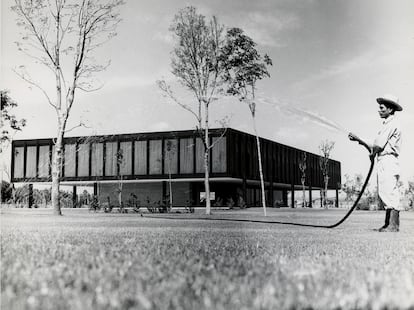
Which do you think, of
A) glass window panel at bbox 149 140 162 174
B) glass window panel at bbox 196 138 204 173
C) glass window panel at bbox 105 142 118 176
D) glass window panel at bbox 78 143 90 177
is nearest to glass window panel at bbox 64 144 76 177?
glass window panel at bbox 78 143 90 177

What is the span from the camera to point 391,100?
9.91 meters

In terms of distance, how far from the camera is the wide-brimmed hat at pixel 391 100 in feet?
32.5

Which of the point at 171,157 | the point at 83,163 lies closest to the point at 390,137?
the point at 171,157

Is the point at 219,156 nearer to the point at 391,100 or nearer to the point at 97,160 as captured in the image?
the point at 97,160

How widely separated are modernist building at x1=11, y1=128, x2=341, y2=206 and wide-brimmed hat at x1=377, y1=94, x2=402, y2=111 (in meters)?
40.0

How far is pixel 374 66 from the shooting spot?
11.8 meters

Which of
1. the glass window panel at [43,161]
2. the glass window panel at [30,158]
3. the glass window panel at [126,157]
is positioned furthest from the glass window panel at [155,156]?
the glass window panel at [30,158]

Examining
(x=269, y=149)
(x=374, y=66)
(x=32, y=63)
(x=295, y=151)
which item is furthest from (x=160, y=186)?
(x=374, y=66)

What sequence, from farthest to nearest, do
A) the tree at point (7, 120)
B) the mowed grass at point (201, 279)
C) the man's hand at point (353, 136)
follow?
the tree at point (7, 120) → the man's hand at point (353, 136) → the mowed grass at point (201, 279)

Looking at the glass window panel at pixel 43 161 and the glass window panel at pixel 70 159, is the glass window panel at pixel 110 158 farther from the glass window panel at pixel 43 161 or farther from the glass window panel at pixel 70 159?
the glass window panel at pixel 43 161

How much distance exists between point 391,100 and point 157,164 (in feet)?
158

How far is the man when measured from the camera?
998 centimetres

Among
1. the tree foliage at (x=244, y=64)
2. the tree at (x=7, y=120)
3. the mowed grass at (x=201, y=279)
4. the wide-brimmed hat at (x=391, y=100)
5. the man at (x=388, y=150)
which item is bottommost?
the mowed grass at (x=201, y=279)

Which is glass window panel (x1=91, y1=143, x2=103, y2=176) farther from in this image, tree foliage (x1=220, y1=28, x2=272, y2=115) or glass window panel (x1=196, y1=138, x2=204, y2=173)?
tree foliage (x1=220, y1=28, x2=272, y2=115)
